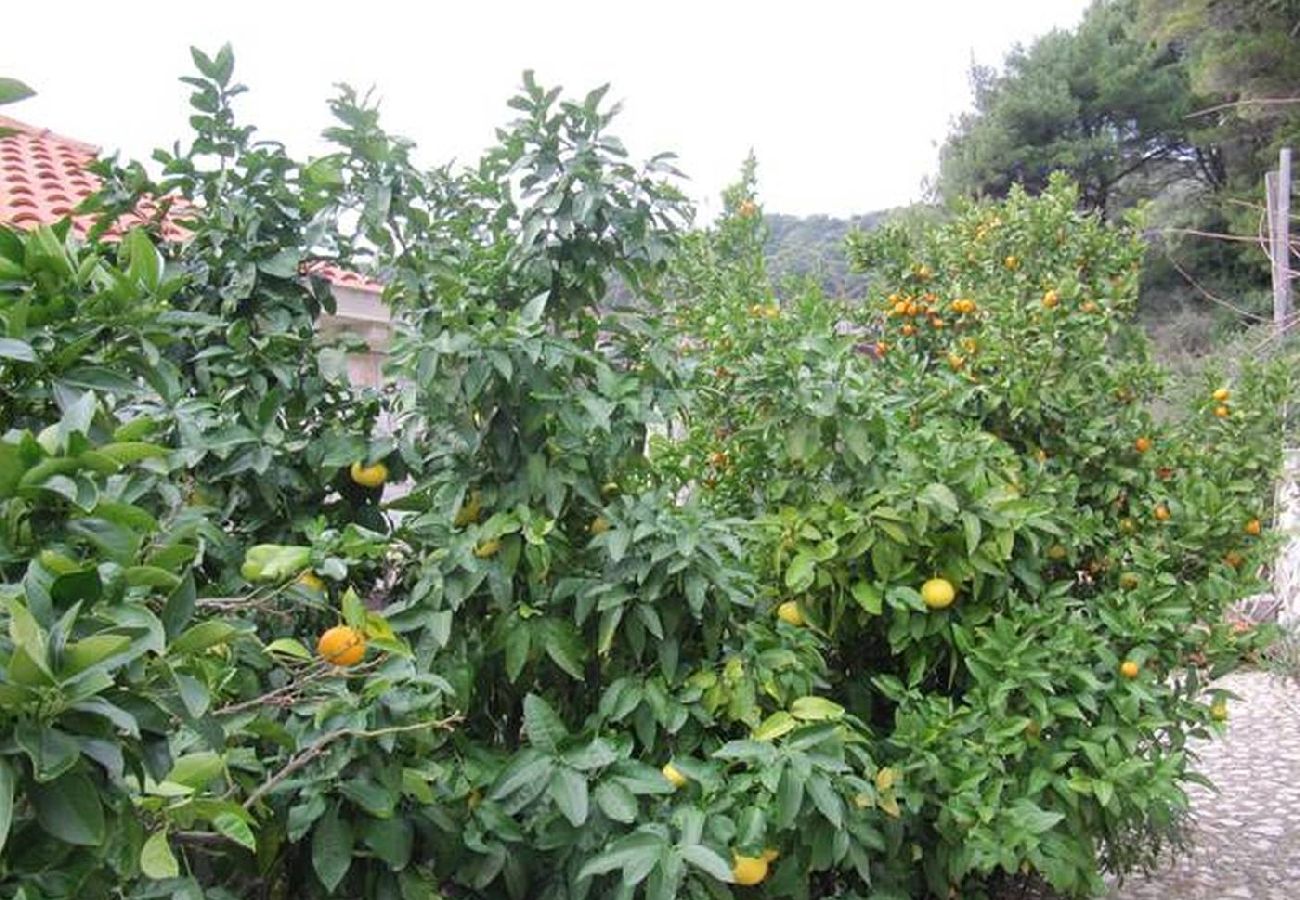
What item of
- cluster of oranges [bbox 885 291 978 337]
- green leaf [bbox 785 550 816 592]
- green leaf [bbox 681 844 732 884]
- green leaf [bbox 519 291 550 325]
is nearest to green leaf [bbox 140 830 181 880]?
green leaf [bbox 681 844 732 884]

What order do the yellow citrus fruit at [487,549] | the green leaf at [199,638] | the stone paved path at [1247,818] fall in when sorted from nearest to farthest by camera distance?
the green leaf at [199,638], the yellow citrus fruit at [487,549], the stone paved path at [1247,818]

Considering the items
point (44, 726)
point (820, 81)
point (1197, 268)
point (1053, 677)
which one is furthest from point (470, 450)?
point (1197, 268)

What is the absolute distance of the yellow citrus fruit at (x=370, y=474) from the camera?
1.97 metres

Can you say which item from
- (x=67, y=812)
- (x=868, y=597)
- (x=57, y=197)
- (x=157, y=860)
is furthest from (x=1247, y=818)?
(x=57, y=197)

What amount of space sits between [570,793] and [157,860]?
26.0 inches

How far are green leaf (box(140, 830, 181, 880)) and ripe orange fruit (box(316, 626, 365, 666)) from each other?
0.35 metres

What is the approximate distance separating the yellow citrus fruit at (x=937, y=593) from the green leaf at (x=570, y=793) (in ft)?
2.96

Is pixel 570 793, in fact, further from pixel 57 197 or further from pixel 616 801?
pixel 57 197

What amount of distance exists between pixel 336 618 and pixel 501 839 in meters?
0.54

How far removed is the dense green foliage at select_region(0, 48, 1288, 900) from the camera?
4.41 ft

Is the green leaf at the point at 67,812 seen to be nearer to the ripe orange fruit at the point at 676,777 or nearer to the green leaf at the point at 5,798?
the green leaf at the point at 5,798

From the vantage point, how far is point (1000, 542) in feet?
7.07

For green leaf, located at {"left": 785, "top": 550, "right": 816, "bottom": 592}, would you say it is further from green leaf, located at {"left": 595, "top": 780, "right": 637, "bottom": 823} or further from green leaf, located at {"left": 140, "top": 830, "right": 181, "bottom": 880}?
green leaf, located at {"left": 140, "top": 830, "right": 181, "bottom": 880}

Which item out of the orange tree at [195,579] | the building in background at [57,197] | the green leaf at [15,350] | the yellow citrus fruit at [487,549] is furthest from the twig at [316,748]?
the building in background at [57,197]
